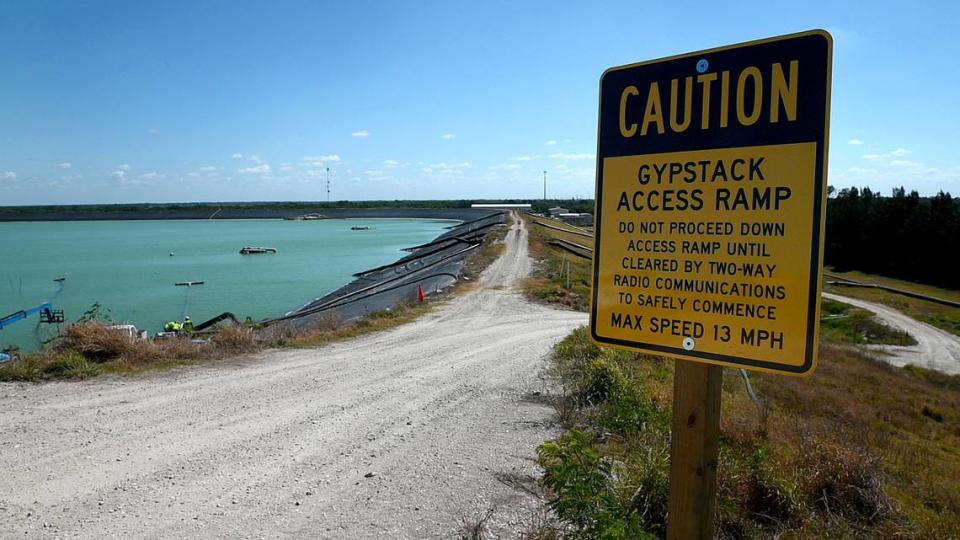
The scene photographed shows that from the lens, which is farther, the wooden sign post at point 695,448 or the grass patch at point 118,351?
the grass patch at point 118,351

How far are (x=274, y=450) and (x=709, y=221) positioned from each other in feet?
17.9

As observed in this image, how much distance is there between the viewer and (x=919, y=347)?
135 ft

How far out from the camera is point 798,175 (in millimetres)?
1956

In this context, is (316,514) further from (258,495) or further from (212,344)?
(212,344)

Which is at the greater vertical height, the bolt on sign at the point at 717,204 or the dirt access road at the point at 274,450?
the bolt on sign at the point at 717,204

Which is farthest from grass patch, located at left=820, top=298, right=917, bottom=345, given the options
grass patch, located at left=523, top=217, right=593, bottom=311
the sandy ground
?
grass patch, located at left=523, top=217, right=593, bottom=311

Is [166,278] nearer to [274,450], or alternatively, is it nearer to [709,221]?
[274,450]

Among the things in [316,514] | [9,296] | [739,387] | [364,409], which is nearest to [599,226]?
[316,514]

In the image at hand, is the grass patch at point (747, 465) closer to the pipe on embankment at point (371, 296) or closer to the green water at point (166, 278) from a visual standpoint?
the pipe on embankment at point (371, 296)

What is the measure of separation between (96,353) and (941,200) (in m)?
88.1

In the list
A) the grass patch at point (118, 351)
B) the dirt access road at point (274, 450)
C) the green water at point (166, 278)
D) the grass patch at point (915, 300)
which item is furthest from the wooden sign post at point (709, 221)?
the grass patch at point (915, 300)

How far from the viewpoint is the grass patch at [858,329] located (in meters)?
42.2

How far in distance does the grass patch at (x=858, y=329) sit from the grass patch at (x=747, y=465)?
33608 mm

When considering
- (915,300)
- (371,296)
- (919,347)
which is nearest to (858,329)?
(919,347)
